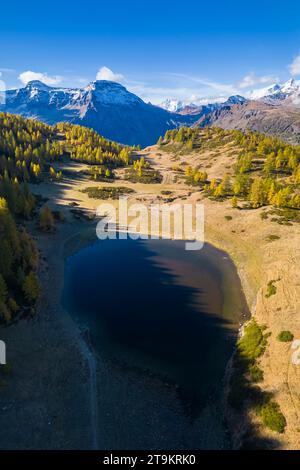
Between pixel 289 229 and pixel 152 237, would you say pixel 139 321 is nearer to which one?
pixel 152 237

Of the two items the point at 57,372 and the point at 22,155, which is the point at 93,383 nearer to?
the point at 57,372

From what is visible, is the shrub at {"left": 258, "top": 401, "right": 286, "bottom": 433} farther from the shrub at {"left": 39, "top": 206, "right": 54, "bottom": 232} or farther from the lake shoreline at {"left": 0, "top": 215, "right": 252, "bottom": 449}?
the shrub at {"left": 39, "top": 206, "right": 54, "bottom": 232}

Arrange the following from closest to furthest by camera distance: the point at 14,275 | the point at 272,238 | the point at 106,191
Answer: the point at 14,275
the point at 272,238
the point at 106,191

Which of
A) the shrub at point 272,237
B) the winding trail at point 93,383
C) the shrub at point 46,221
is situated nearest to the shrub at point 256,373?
the winding trail at point 93,383

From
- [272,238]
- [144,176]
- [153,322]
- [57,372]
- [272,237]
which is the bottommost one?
[57,372]

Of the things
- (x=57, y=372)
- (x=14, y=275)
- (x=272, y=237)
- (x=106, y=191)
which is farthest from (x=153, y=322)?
(x=106, y=191)

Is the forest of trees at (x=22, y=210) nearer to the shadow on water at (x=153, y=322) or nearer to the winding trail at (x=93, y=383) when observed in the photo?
the shadow on water at (x=153, y=322)

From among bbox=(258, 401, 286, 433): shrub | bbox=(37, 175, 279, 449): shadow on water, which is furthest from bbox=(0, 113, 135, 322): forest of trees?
bbox=(258, 401, 286, 433): shrub
